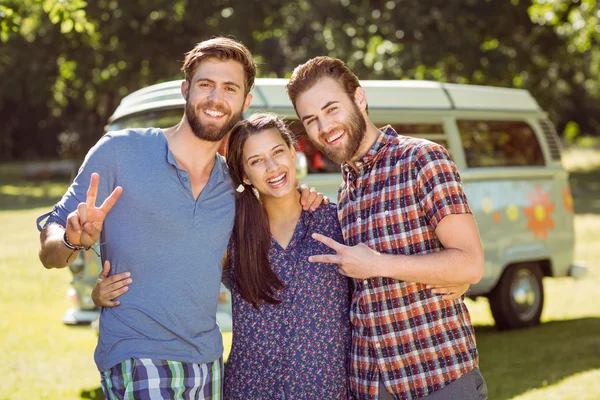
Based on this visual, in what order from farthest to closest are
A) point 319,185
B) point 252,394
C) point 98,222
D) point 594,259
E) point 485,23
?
1. point 485,23
2. point 594,259
3. point 319,185
4. point 252,394
5. point 98,222

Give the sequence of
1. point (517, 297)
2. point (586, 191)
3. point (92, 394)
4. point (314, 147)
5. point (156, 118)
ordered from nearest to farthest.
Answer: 1. point (92, 394)
2. point (156, 118)
3. point (314, 147)
4. point (517, 297)
5. point (586, 191)

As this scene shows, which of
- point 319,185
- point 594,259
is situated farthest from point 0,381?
point 594,259

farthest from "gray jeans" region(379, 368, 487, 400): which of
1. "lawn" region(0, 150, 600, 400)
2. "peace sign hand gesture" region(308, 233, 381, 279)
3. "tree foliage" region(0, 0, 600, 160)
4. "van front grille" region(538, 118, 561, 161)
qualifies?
"tree foliage" region(0, 0, 600, 160)

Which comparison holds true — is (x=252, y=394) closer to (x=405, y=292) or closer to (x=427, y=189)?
(x=405, y=292)

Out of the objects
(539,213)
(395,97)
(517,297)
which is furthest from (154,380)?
(539,213)

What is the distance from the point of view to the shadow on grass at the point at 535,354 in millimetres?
6723

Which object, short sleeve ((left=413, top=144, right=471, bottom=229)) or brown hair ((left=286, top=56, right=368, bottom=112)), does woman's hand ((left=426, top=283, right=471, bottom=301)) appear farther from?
brown hair ((left=286, top=56, right=368, bottom=112))

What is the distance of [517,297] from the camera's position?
866 cm

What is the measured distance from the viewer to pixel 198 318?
3.04 metres

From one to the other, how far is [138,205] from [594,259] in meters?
13.2

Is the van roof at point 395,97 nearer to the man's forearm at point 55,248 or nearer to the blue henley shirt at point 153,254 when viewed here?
the blue henley shirt at point 153,254

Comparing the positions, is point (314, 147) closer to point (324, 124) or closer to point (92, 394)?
point (92, 394)

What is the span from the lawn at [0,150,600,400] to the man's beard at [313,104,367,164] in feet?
12.6

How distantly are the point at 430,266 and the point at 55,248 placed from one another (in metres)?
1.37
